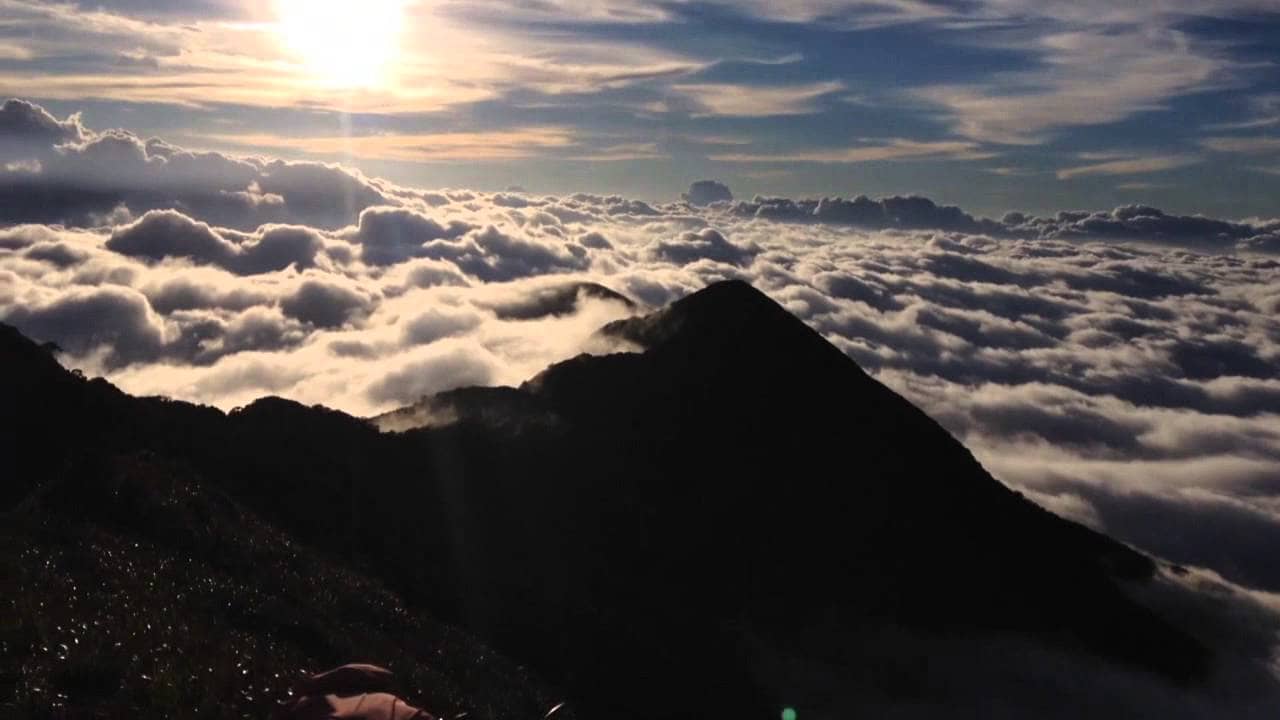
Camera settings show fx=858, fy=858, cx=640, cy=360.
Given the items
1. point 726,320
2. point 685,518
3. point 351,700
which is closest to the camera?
point 351,700

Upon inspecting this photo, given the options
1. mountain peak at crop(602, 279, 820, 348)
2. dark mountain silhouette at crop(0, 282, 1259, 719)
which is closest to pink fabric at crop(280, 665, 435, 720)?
dark mountain silhouette at crop(0, 282, 1259, 719)

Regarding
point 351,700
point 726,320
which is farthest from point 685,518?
point 351,700

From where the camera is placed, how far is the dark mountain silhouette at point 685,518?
55000 mm

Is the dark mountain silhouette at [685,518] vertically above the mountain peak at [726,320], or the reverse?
the mountain peak at [726,320]

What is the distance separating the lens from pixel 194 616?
27062mm

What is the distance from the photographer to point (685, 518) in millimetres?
73125

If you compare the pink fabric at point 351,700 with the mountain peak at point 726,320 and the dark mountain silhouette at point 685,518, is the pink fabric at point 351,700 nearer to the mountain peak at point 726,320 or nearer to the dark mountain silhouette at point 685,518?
the dark mountain silhouette at point 685,518

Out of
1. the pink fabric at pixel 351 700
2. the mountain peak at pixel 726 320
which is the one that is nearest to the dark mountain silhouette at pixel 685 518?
the mountain peak at pixel 726 320

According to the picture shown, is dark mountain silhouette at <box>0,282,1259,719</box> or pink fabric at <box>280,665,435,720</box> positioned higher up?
pink fabric at <box>280,665,435,720</box>

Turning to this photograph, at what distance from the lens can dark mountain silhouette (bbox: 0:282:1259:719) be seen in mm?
55000

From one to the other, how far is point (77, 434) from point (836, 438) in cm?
6337

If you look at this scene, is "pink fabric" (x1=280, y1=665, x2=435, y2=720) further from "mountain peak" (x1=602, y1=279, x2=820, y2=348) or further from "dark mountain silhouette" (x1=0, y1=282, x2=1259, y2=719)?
"mountain peak" (x1=602, y1=279, x2=820, y2=348)

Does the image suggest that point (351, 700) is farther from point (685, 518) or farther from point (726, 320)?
point (726, 320)

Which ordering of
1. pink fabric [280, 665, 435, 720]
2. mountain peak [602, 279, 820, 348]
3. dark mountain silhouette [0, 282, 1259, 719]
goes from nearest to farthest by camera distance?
pink fabric [280, 665, 435, 720] < dark mountain silhouette [0, 282, 1259, 719] < mountain peak [602, 279, 820, 348]
